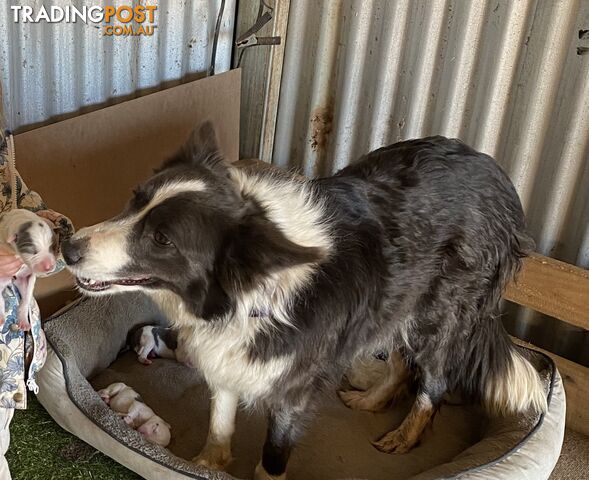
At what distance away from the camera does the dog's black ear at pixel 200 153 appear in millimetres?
2074

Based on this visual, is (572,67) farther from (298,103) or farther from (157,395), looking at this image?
(157,395)

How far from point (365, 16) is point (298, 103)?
57cm

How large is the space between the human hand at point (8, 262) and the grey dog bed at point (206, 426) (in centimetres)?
76

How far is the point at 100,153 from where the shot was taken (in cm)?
289

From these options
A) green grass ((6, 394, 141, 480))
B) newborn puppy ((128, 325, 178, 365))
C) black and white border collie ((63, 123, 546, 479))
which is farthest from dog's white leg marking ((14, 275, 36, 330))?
newborn puppy ((128, 325, 178, 365))

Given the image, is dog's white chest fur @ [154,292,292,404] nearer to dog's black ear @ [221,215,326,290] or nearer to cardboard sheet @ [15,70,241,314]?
dog's black ear @ [221,215,326,290]

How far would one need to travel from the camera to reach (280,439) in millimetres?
2240

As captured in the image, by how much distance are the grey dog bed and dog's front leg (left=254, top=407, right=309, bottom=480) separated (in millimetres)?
212

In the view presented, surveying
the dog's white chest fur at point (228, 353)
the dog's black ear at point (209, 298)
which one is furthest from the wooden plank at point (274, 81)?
the dog's black ear at point (209, 298)

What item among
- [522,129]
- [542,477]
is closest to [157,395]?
[542,477]

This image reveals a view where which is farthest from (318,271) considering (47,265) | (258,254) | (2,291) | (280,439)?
(2,291)

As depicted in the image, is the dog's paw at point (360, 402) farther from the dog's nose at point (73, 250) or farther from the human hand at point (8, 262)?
the human hand at point (8, 262)

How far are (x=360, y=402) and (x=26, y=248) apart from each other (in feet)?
5.29

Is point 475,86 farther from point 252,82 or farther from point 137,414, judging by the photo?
point 137,414
